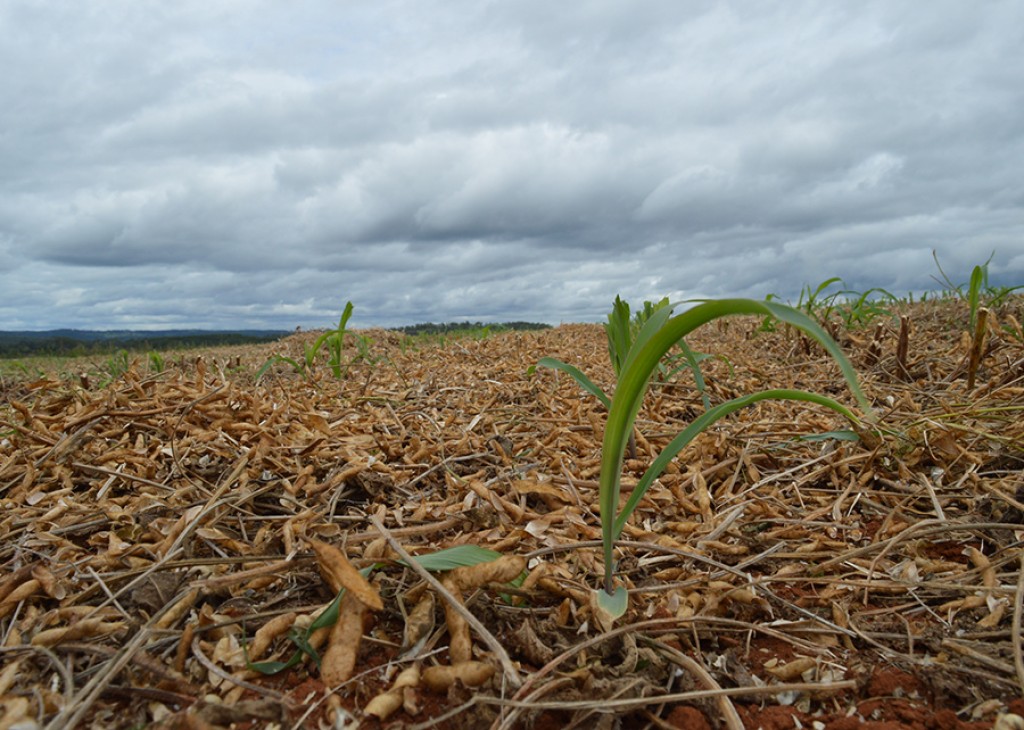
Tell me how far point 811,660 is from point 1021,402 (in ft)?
5.78

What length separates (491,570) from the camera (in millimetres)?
1063

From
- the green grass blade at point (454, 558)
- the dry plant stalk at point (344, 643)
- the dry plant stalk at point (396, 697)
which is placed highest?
the green grass blade at point (454, 558)

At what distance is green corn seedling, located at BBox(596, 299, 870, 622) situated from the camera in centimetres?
73

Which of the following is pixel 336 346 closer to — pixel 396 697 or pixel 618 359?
pixel 618 359

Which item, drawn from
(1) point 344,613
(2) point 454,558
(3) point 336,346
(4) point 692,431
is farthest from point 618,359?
(3) point 336,346

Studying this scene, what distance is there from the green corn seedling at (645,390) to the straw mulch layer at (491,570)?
0.14m

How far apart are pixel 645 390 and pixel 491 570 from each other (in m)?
0.40

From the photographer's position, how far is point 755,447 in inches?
81.1

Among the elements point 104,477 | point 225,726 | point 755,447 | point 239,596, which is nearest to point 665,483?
point 755,447

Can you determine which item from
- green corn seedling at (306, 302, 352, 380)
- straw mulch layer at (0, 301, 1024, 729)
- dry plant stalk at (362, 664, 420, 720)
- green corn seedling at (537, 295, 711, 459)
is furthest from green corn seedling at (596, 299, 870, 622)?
green corn seedling at (306, 302, 352, 380)

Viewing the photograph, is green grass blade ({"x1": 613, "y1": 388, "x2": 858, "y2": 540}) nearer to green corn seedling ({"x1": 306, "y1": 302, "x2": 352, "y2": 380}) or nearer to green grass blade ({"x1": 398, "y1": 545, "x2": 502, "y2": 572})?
green grass blade ({"x1": 398, "y1": 545, "x2": 502, "y2": 572})

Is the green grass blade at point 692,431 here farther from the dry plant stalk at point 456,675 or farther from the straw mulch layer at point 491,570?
the dry plant stalk at point 456,675

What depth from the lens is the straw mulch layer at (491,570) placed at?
0.95 meters

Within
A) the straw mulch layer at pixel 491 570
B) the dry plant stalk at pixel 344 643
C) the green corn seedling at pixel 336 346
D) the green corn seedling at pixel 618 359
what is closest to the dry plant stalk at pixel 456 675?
the straw mulch layer at pixel 491 570
